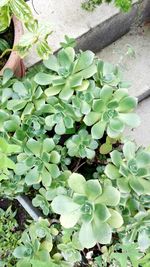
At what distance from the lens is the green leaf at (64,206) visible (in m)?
1.24

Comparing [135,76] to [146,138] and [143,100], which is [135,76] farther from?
[146,138]

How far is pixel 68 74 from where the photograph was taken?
4.65 ft

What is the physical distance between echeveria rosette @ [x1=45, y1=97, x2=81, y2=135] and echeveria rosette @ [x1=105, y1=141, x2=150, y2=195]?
6.4 inches

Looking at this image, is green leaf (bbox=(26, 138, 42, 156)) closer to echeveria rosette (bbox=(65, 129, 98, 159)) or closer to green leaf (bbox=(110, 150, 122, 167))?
echeveria rosette (bbox=(65, 129, 98, 159))

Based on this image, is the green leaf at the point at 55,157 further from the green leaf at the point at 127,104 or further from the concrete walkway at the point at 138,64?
the concrete walkway at the point at 138,64

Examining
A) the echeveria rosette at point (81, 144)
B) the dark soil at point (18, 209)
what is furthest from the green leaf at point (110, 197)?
the dark soil at point (18, 209)

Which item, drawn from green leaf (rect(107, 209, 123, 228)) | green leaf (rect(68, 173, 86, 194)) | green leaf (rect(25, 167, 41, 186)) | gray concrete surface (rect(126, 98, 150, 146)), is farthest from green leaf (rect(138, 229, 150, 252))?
gray concrete surface (rect(126, 98, 150, 146))

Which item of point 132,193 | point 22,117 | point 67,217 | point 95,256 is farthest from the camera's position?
point 95,256

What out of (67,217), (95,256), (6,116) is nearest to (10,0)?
(6,116)

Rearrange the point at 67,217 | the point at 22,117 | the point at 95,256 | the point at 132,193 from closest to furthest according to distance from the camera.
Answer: the point at 67,217
the point at 132,193
the point at 22,117
the point at 95,256

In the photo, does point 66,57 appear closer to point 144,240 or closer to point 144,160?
point 144,160

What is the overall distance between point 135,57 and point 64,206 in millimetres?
1043

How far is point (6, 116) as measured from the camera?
1.45 meters

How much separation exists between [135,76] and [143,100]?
108mm
